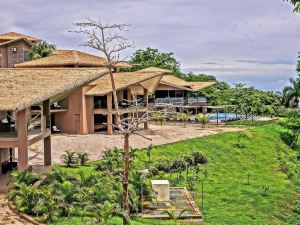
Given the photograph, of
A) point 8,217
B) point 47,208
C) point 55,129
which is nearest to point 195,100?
point 55,129

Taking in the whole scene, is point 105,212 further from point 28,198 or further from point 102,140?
point 102,140

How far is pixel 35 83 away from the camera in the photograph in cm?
2330

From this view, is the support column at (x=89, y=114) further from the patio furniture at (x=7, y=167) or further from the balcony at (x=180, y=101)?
the patio furniture at (x=7, y=167)

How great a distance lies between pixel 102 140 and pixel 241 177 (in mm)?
10343

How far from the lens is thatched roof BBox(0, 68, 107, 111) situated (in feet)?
69.9

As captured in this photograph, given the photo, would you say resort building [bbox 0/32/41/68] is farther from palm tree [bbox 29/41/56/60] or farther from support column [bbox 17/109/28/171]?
support column [bbox 17/109/28/171]

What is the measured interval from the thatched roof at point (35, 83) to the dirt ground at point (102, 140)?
656 cm

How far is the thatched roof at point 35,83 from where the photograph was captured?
69.9 ft

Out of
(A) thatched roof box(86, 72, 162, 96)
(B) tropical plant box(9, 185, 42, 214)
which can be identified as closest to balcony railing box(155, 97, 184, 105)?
(A) thatched roof box(86, 72, 162, 96)

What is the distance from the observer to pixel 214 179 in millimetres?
31391

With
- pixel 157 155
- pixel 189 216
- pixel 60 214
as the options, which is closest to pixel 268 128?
pixel 157 155

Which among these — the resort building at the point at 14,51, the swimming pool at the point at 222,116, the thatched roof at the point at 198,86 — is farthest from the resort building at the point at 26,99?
the swimming pool at the point at 222,116

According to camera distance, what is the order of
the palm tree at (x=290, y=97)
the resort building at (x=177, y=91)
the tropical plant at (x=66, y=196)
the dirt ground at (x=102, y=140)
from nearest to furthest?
the tropical plant at (x=66, y=196), the dirt ground at (x=102, y=140), the resort building at (x=177, y=91), the palm tree at (x=290, y=97)

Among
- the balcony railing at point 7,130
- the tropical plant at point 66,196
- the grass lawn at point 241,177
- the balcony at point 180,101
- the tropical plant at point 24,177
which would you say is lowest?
the grass lawn at point 241,177
